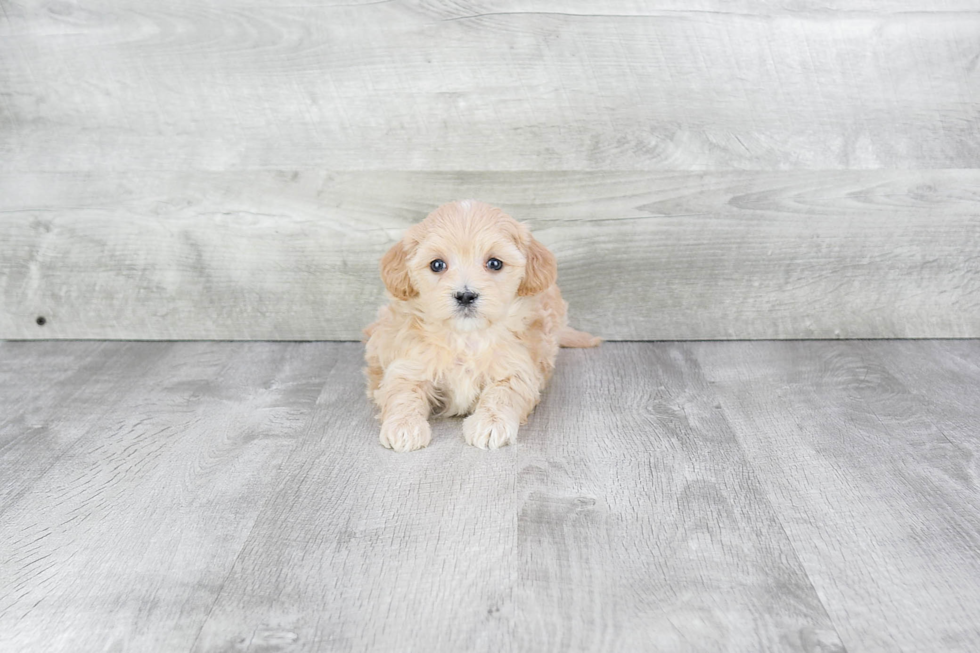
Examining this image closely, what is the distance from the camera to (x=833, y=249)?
2.61 m

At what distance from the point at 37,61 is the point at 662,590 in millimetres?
2293

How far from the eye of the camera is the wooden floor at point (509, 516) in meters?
1.31

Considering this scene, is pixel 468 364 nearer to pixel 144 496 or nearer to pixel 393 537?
pixel 393 537

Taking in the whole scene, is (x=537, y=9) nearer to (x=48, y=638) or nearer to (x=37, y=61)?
(x=37, y=61)

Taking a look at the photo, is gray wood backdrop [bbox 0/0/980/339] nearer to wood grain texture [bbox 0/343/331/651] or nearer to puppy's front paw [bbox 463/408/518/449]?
wood grain texture [bbox 0/343/331/651]

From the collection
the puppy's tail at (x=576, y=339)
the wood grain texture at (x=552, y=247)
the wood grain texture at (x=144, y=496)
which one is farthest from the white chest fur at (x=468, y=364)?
the wood grain texture at (x=552, y=247)

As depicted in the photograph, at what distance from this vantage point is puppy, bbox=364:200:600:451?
1.92 meters

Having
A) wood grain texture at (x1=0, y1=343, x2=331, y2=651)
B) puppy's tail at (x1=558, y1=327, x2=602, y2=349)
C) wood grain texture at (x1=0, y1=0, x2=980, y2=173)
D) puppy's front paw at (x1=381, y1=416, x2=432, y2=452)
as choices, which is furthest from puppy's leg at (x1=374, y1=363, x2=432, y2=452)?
wood grain texture at (x1=0, y1=0, x2=980, y2=173)

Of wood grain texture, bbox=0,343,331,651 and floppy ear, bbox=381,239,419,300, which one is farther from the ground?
floppy ear, bbox=381,239,419,300

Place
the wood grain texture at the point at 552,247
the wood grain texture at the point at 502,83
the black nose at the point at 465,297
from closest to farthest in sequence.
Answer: the black nose at the point at 465,297
the wood grain texture at the point at 502,83
the wood grain texture at the point at 552,247

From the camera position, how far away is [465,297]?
1.90 m

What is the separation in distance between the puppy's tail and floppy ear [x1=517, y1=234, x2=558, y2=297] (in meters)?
0.54

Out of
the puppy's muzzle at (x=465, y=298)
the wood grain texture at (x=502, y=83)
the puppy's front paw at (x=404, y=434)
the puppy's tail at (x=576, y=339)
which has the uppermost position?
the wood grain texture at (x=502, y=83)

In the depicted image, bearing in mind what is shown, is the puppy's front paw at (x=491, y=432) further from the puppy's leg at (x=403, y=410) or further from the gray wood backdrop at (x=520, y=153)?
the gray wood backdrop at (x=520, y=153)
